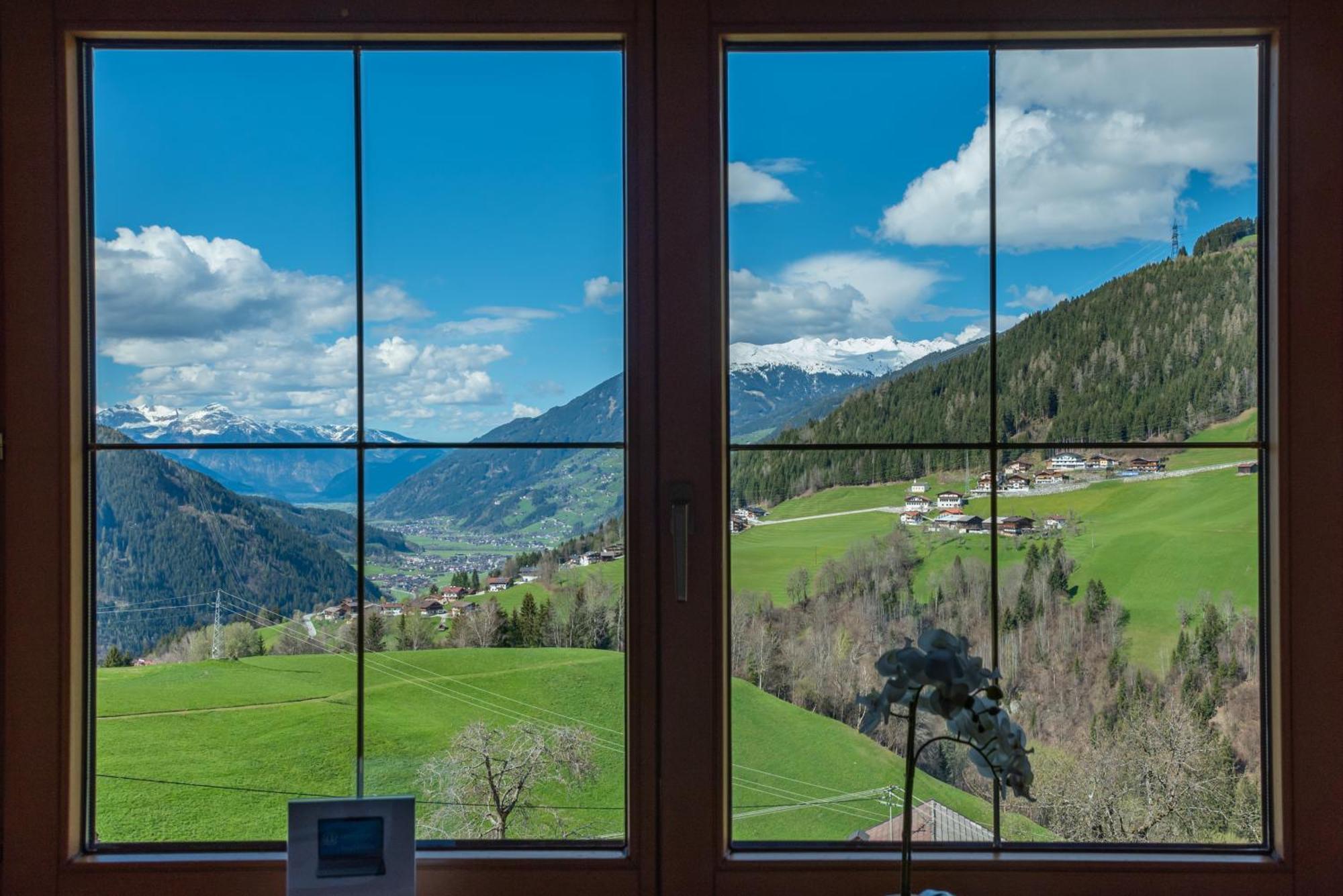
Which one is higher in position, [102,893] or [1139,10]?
[1139,10]

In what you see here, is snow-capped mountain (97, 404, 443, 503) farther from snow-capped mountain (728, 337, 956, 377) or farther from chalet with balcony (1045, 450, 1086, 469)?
chalet with balcony (1045, 450, 1086, 469)

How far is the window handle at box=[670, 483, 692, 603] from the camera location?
1.81 meters

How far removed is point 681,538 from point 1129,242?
1.20m

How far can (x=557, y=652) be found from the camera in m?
1.92

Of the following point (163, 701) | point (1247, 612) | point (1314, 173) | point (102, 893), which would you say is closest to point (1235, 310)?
point (1314, 173)

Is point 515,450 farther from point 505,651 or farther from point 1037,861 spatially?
point 1037,861

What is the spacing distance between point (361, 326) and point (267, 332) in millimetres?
218

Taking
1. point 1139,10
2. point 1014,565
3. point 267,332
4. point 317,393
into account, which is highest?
point 1139,10

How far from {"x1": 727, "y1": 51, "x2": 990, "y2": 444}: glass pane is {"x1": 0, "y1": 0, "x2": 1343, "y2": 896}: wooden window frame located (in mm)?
88

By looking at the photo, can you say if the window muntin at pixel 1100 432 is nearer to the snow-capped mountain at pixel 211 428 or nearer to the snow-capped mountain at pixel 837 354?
the snow-capped mountain at pixel 837 354

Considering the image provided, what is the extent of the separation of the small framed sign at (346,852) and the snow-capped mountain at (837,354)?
1.22 metres

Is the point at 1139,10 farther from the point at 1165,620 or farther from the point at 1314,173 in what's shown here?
the point at 1165,620

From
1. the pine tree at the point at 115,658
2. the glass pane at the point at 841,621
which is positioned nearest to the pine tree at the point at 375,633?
the pine tree at the point at 115,658

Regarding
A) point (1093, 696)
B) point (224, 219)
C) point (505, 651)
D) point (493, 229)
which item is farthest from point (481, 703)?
point (1093, 696)
